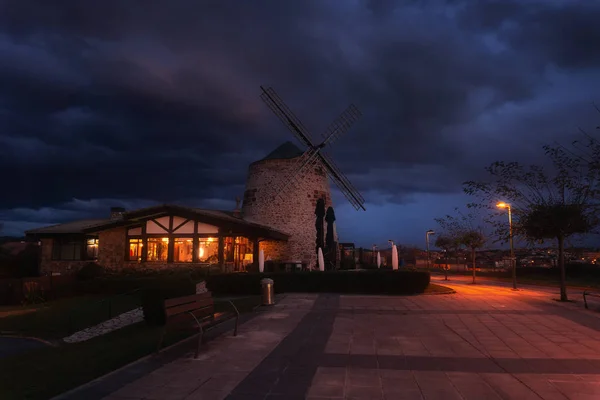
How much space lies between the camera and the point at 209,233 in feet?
87.1

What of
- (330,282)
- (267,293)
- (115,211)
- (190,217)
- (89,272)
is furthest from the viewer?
(115,211)

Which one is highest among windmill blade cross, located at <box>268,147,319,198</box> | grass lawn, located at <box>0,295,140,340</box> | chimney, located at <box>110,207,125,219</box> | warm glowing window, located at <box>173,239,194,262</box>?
windmill blade cross, located at <box>268,147,319,198</box>

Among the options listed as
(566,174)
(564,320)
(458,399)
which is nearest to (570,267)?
(566,174)

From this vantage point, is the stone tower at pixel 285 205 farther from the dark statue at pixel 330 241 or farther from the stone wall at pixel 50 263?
the stone wall at pixel 50 263

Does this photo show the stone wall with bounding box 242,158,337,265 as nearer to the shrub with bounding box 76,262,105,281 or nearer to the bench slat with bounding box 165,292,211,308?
the shrub with bounding box 76,262,105,281

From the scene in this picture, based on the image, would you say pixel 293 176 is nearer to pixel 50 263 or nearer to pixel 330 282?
pixel 330 282

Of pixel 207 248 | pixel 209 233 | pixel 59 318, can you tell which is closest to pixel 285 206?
pixel 209 233

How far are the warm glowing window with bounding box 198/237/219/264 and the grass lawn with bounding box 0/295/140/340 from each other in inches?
307

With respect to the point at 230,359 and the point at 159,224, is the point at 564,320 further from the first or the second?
the point at 159,224

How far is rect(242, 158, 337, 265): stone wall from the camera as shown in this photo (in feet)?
105

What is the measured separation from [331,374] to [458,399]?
5.42ft

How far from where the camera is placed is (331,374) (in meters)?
5.48

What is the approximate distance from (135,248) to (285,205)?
1160cm

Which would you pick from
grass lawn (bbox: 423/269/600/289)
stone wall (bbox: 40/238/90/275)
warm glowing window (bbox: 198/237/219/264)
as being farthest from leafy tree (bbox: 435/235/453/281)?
stone wall (bbox: 40/238/90/275)
